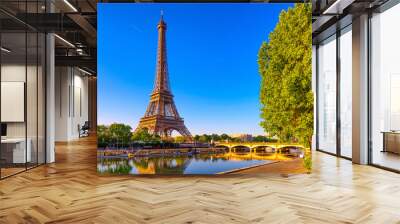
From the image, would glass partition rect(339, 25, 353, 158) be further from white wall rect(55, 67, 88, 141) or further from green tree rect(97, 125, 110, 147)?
white wall rect(55, 67, 88, 141)

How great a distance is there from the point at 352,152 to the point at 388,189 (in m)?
3.09

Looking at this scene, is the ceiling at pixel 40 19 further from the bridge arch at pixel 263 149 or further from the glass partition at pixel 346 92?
the glass partition at pixel 346 92

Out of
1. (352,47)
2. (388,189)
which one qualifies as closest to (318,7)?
(352,47)

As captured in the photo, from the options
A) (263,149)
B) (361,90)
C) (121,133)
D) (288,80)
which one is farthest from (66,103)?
(361,90)

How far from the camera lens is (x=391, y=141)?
6.98 meters

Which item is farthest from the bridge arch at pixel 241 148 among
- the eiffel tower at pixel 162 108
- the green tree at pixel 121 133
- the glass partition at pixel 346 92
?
the glass partition at pixel 346 92

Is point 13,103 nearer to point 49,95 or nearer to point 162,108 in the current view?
point 49,95

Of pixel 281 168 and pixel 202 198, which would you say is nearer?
pixel 202 198

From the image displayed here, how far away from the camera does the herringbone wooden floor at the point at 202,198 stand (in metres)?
3.86

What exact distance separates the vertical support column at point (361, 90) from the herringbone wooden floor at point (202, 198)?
1.22m

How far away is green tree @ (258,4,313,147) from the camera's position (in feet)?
21.0

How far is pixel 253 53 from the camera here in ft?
21.1

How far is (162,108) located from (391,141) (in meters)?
4.43

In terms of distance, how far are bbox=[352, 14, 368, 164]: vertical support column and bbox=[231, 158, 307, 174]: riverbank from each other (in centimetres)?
230
